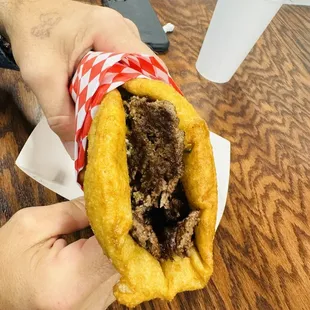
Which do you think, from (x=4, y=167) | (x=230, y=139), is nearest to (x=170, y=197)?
(x=4, y=167)

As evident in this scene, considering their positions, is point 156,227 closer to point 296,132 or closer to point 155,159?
point 155,159

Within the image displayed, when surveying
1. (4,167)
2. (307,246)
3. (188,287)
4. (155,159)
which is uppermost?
(155,159)

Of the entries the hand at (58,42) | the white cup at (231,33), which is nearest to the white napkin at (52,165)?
the hand at (58,42)

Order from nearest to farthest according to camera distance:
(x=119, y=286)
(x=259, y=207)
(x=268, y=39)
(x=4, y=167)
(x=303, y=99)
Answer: (x=119, y=286)
(x=4, y=167)
(x=259, y=207)
(x=303, y=99)
(x=268, y=39)

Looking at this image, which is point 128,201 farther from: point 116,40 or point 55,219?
point 116,40

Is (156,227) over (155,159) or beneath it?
beneath

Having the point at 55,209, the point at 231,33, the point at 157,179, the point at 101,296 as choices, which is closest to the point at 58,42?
the point at 55,209
